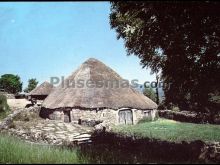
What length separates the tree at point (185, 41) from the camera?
11.9 meters

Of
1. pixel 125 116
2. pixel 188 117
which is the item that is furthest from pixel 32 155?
pixel 188 117

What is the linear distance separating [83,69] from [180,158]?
28953mm

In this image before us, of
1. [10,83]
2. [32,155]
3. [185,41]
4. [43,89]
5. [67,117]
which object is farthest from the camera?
[10,83]

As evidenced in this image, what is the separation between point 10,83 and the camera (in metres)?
97.3

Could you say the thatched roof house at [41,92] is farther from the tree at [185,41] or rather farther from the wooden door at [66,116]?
the tree at [185,41]

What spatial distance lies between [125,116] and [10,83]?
227ft

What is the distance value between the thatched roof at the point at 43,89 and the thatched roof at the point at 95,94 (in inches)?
280

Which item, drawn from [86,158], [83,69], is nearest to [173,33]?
[86,158]

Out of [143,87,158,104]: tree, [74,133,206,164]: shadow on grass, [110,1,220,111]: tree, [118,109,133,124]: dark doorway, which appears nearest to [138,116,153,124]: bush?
[118,109,133,124]: dark doorway

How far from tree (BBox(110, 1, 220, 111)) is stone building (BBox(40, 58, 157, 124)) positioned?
18.8 m

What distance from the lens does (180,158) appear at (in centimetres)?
1259

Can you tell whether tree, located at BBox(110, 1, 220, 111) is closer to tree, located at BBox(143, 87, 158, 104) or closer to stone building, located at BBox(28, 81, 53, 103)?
stone building, located at BBox(28, 81, 53, 103)

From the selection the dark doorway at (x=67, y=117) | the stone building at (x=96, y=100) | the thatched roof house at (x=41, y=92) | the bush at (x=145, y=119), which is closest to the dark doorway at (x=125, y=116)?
the stone building at (x=96, y=100)

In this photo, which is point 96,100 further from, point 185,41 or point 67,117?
point 185,41
